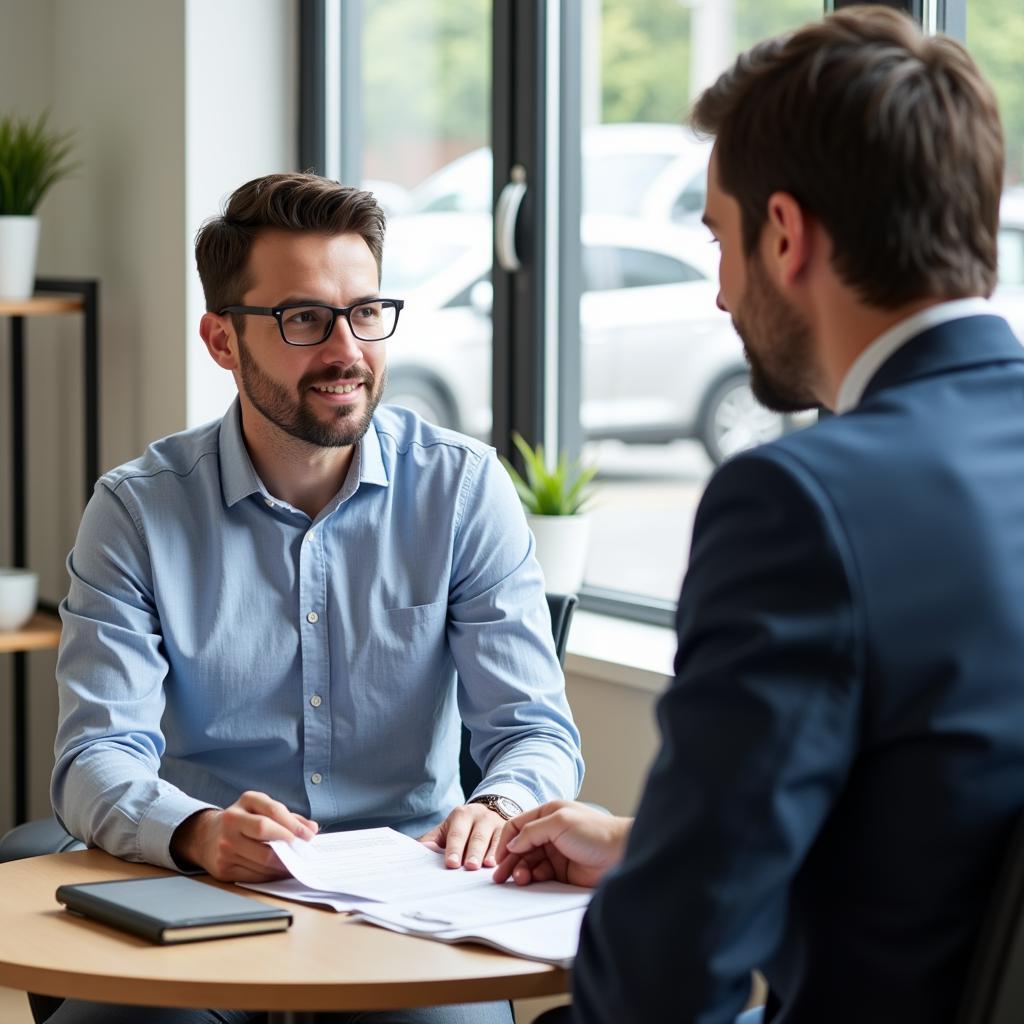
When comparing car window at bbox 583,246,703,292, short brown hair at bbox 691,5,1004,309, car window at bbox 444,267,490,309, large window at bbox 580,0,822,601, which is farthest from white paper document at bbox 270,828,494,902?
car window at bbox 444,267,490,309

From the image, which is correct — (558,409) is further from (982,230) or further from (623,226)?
(982,230)

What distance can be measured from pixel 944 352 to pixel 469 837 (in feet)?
2.58

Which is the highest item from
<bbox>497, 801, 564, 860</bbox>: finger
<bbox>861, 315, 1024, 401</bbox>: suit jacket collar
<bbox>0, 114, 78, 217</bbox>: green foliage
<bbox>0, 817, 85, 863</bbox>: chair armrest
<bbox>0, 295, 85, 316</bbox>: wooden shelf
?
<bbox>0, 114, 78, 217</bbox>: green foliage

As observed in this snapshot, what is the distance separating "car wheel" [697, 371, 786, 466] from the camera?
3.22m

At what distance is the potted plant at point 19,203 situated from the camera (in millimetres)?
3203

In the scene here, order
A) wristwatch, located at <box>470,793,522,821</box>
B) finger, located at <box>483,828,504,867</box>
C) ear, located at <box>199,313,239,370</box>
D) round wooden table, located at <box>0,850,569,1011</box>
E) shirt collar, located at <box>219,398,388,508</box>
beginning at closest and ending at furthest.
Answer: round wooden table, located at <box>0,850,569,1011</box> → finger, located at <box>483,828,504,867</box> → wristwatch, located at <box>470,793,522,821</box> → shirt collar, located at <box>219,398,388,508</box> → ear, located at <box>199,313,239,370</box>

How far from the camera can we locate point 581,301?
3117 mm

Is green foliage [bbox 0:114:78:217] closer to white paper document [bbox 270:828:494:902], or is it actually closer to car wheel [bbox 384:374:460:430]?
car wheel [bbox 384:374:460:430]

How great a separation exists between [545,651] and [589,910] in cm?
93

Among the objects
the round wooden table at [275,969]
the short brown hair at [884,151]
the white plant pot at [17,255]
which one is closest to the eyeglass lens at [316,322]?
the round wooden table at [275,969]

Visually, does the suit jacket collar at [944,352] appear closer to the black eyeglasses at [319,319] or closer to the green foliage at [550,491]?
the black eyeglasses at [319,319]

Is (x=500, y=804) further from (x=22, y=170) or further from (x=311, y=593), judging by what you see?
(x=22, y=170)

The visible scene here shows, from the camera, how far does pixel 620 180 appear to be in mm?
3084

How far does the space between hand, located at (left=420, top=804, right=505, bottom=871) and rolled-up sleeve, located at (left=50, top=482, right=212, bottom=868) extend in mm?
267
